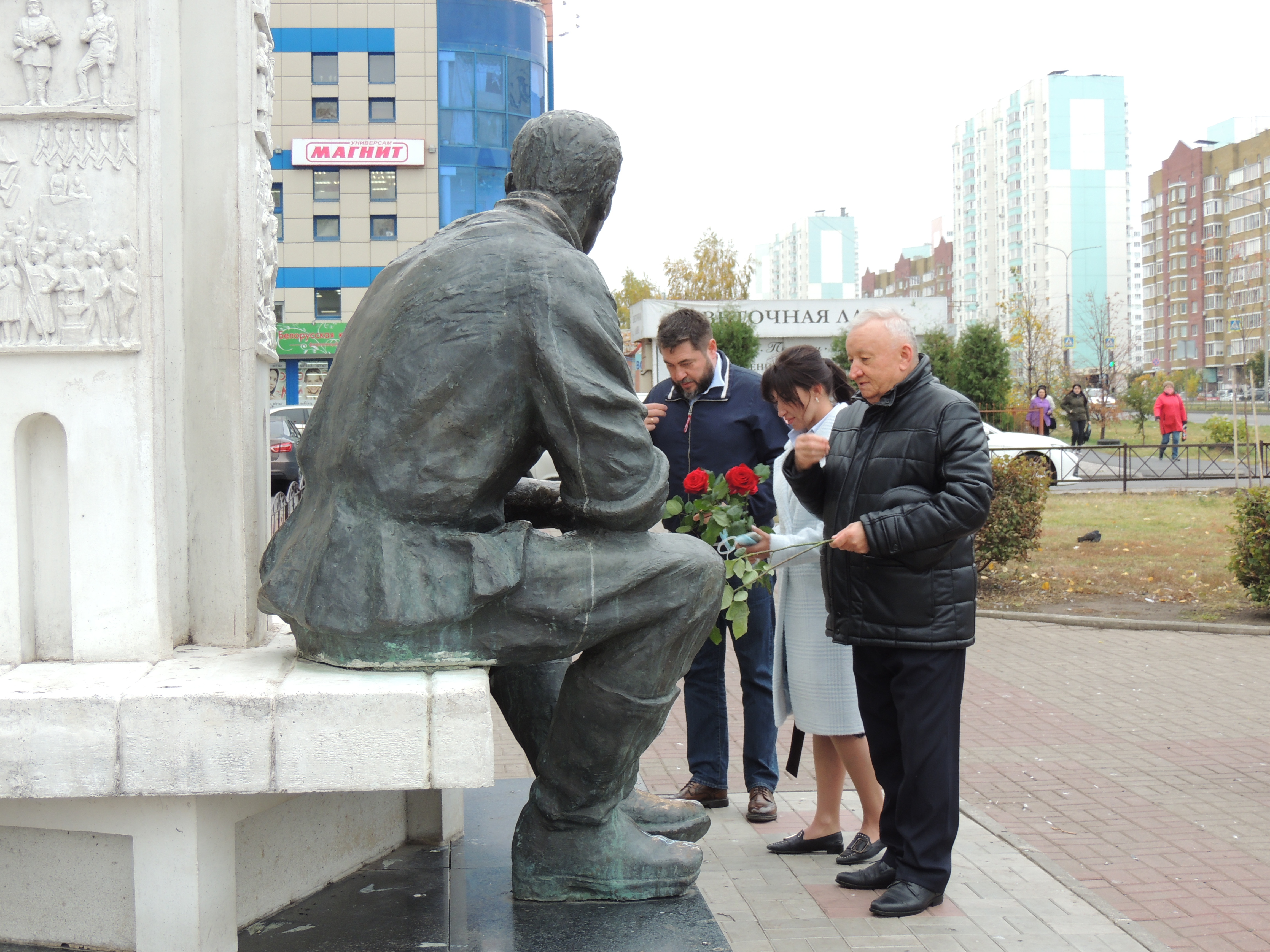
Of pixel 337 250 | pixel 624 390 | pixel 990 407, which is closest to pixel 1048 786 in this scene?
pixel 624 390

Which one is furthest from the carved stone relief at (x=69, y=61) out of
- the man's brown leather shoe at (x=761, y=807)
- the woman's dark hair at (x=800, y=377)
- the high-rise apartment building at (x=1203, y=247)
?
the high-rise apartment building at (x=1203, y=247)

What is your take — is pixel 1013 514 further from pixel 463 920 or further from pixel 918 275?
pixel 918 275

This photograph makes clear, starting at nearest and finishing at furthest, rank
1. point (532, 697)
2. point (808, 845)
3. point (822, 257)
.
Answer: point (532, 697), point (808, 845), point (822, 257)

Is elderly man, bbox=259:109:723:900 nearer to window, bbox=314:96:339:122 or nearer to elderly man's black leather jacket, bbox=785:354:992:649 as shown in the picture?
elderly man's black leather jacket, bbox=785:354:992:649

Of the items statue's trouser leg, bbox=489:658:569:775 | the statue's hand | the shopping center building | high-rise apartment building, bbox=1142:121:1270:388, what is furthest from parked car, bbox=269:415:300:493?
high-rise apartment building, bbox=1142:121:1270:388

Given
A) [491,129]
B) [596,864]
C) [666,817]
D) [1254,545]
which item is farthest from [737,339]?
[596,864]

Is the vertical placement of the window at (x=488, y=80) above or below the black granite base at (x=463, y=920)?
above

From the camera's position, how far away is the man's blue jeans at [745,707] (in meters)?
5.11

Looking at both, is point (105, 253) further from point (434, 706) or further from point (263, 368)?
point (434, 706)

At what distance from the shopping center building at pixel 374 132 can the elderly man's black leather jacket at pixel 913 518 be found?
129 feet

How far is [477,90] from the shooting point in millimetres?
42250

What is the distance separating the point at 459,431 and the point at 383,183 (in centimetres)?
4197

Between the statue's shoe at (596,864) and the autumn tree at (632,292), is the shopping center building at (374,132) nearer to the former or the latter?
the autumn tree at (632,292)

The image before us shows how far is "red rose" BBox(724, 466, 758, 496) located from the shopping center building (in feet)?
128
